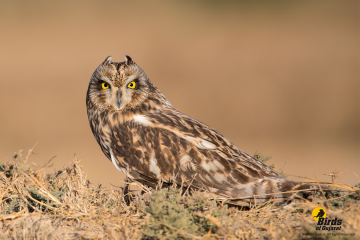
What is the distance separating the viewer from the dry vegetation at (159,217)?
7.93 feet

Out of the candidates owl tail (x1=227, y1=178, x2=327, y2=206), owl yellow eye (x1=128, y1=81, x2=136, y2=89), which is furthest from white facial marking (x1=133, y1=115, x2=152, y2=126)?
owl tail (x1=227, y1=178, x2=327, y2=206)

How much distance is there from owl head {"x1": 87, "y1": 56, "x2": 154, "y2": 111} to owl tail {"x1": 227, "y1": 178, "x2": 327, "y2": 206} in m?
1.52

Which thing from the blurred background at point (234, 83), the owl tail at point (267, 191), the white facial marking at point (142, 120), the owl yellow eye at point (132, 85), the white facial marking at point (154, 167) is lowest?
the white facial marking at point (154, 167)

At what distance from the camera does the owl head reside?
415 centimetres

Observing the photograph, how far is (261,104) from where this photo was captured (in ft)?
49.9

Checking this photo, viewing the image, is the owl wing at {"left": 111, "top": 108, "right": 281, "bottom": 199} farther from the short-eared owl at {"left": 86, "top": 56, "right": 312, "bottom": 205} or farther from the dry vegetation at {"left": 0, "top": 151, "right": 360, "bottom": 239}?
the dry vegetation at {"left": 0, "top": 151, "right": 360, "bottom": 239}

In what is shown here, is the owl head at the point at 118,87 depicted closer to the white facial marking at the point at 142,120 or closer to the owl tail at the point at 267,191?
the white facial marking at the point at 142,120

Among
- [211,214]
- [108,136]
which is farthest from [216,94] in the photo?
[211,214]

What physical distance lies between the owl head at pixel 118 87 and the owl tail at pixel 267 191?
1.52 m

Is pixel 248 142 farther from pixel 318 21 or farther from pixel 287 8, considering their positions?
pixel 287 8

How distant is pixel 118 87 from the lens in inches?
164

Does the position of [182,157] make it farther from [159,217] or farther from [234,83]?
[234,83]

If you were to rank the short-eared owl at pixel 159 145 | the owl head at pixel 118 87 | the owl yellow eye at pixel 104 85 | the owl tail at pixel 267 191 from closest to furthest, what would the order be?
the owl tail at pixel 267 191
the short-eared owl at pixel 159 145
the owl head at pixel 118 87
the owl yellow eye at pixel 104 85

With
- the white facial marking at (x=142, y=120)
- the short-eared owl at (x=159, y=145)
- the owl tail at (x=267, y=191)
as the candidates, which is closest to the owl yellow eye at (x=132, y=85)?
the short-eared owl at (x=159, y=145)
